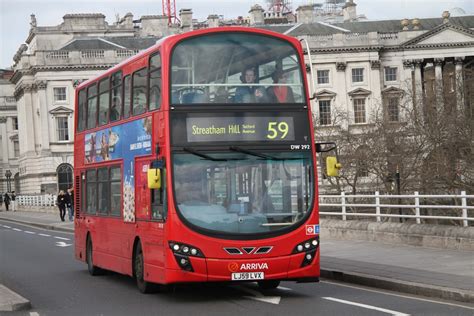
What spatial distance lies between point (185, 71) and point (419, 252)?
7862 mm

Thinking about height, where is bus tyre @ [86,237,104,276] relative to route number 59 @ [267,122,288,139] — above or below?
below

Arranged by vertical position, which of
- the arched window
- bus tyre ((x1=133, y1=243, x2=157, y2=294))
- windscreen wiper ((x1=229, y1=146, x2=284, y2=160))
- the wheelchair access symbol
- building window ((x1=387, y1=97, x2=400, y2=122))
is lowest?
bus tyre ((x1=133, y1=243, x2=157, y2=294))

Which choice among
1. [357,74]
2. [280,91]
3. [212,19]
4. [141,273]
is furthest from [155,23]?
[280,91]

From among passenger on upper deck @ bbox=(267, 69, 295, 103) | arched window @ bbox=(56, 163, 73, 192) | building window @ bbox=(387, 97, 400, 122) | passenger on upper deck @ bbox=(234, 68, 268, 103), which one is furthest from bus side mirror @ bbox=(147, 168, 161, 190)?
arched window @ bbox=(56, 163, 73, 192)

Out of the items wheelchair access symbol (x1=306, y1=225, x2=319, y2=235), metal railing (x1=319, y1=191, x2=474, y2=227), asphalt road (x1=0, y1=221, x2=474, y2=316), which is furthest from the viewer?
metal railing (x1=319, y1=191, x2=474, y2=227)

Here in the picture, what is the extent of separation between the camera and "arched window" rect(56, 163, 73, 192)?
388ft

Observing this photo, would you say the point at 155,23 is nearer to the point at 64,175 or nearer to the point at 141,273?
the point at 64,175

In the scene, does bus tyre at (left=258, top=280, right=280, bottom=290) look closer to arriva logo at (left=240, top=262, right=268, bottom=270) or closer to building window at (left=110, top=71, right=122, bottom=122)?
arriva logo at (left=240, top=262, right=268, bottom=270)

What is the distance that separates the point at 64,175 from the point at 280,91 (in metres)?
105

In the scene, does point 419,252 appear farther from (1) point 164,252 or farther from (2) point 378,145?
(2) point 378,145

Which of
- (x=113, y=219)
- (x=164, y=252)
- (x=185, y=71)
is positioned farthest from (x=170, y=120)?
(x=113, y=219)

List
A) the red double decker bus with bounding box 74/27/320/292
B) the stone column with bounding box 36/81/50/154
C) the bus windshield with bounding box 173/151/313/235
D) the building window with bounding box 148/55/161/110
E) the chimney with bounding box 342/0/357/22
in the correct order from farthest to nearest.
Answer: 1. the chimney with bounding box 342/0/357/22
2. the stone column with bounding box 36/81/50/154
3. the building window with bounding box 148/55/161/110
4. the bus windshield with bounding box 173/151/313/235
5. the red double decker bus with bounding box 74/27/320/292

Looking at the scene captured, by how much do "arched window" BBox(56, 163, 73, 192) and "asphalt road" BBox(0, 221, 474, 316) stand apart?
318ft

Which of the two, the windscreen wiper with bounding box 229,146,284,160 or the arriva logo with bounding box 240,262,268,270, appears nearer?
the arriva logo with bounding box 240,262,268,270
